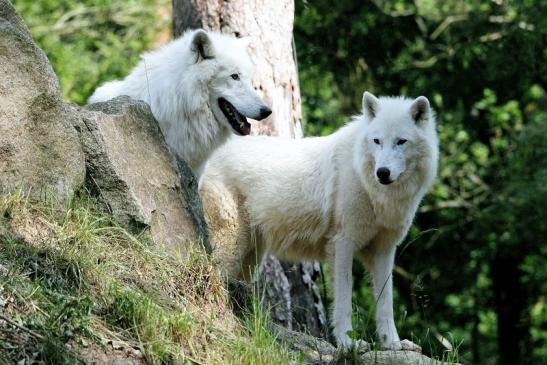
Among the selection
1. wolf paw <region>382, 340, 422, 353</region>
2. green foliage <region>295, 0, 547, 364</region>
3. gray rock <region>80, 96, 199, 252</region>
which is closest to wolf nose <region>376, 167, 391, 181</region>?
wolf paw <region>382, 340, 422, 353</region>

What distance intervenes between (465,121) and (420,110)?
31.1ft

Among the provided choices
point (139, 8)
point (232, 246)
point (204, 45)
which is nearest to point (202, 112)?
point (204, 45)

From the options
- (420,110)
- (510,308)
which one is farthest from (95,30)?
(420,110)

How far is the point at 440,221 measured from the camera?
15.8m

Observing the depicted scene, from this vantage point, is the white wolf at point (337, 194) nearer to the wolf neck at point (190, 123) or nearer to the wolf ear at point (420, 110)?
the wolf ear at point (420, 110)

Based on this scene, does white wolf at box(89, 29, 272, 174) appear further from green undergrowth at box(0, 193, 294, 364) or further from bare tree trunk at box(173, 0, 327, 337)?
green undergrowth at box(0, 193, 294, 364)

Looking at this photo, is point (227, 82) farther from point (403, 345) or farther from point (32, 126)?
point (403, 345)

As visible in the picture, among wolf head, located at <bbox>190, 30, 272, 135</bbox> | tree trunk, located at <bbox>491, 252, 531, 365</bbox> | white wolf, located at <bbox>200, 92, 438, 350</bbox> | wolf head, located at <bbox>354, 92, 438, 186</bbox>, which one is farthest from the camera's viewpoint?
tree trunk, located at <bbox>491, 252, 531, 365</bbox>

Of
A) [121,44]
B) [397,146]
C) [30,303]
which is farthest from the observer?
[121,44]

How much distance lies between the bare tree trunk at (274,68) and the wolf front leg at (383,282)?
46.6 inches

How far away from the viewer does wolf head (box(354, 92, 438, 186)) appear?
6.34m

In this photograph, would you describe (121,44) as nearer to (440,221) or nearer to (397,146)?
(440,221)

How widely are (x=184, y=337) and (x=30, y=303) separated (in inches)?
29.5

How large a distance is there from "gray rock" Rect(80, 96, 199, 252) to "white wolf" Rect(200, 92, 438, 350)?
0.98 meters
